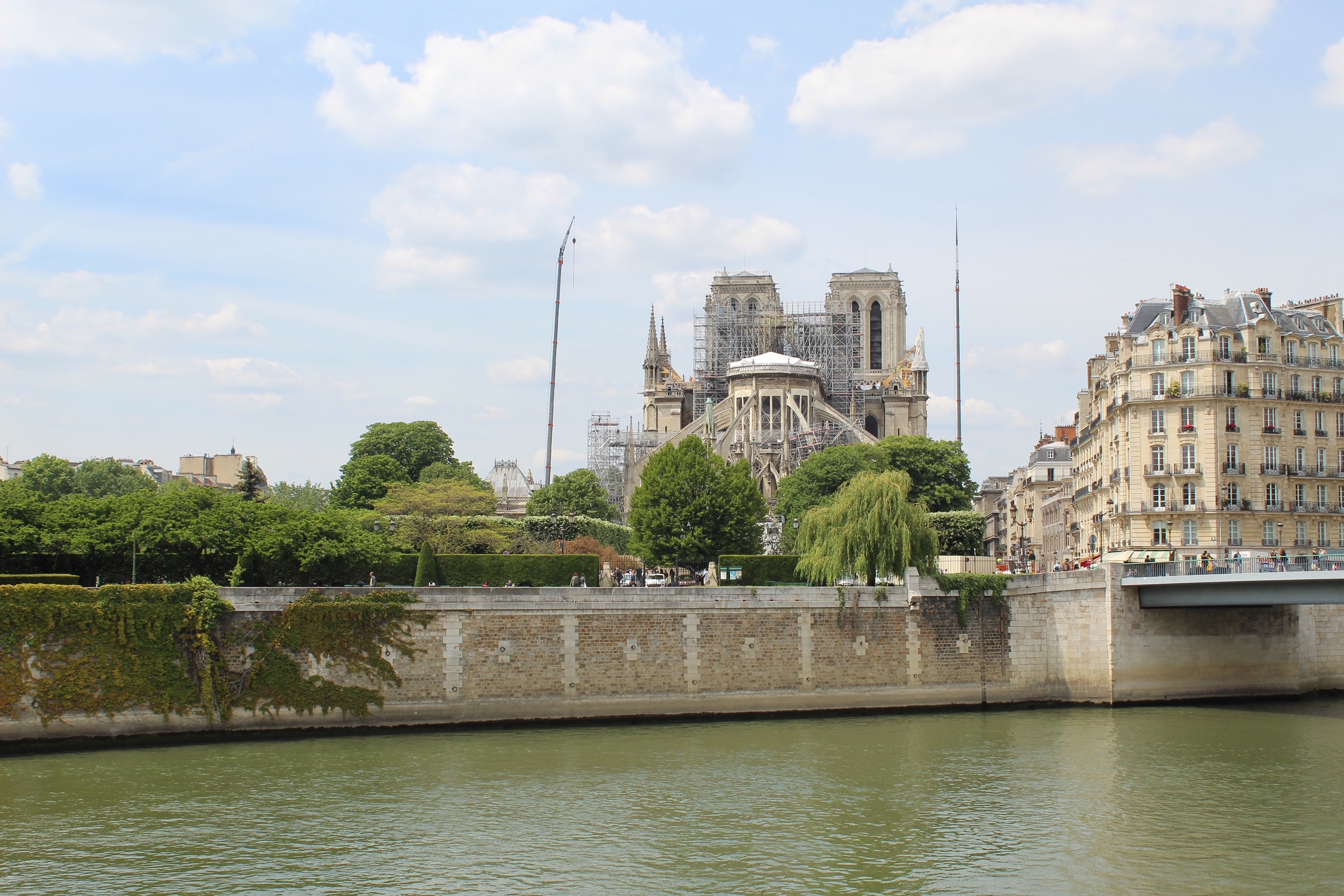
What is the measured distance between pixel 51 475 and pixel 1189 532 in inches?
2200

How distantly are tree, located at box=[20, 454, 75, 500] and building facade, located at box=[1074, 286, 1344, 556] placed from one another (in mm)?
52496

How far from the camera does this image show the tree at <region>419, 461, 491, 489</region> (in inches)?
2776

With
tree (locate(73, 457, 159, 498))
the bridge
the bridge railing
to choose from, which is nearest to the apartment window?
the bridge railing

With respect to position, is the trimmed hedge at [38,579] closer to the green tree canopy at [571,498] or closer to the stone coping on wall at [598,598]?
the stone coping on wall at [598,598]

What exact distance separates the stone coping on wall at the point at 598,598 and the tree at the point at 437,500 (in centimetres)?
2445

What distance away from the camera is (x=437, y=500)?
186ft

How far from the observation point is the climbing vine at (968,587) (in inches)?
1367

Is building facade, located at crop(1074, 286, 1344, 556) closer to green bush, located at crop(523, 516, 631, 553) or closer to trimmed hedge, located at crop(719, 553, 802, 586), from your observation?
trimmed hedge, located at crop(719, 553, 802, 586)

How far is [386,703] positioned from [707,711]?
26.2ft

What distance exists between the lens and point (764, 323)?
107 metres

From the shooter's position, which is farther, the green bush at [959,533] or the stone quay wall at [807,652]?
the green bush at [959,533]

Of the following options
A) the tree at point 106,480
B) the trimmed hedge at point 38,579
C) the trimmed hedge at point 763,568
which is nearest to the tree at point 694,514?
the trimmed hedge at point 763,568

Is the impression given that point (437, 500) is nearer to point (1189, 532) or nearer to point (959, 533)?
point (959, 533)

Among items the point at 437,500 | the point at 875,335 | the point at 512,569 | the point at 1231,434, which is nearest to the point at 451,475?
the point at 437,500
